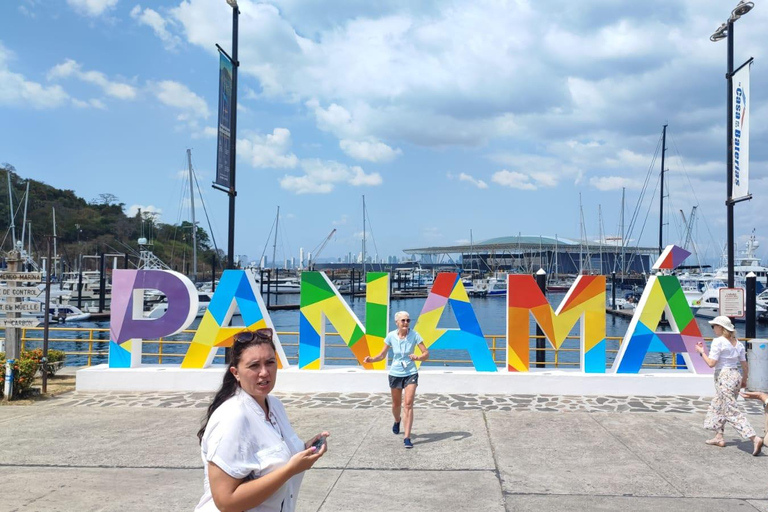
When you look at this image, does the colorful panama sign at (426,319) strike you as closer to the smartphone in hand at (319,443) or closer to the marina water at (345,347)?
the marina water at (345,347)

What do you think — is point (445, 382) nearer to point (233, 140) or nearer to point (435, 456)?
point (435, 456)

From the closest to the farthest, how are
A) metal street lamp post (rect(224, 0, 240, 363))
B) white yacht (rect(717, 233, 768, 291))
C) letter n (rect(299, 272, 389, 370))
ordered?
letter n (rect(299, 272, 389, 370))
metal street lamp post (rect(224, 0, 240, 363))
white yacht (rect(717, 233, 768, 291))

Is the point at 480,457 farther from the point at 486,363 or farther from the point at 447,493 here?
the point at 486,363

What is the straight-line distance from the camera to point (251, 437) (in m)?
2.47

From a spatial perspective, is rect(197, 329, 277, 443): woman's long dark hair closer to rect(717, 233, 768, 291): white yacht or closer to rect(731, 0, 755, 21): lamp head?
rect(731, 0, 755, 21): lamp head

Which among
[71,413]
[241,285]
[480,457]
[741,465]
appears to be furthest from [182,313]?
[741,465]

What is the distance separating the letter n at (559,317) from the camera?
11297mm

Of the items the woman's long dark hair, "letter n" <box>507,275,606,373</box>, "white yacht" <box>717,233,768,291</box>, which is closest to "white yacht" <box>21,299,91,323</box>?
"letter n" <box>507,275,606,373</box>

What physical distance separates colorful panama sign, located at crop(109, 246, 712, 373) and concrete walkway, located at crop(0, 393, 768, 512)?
1730 mm

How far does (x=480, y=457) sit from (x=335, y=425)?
8.18 ft

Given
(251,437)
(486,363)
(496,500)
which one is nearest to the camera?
(251,437)

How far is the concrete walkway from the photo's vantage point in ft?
18.2

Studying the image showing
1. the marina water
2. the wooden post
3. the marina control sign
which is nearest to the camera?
the marina control sign

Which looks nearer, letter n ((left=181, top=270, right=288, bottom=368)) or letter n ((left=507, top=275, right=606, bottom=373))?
letter n ((left=507, top=275, right=606, bottom=373))
